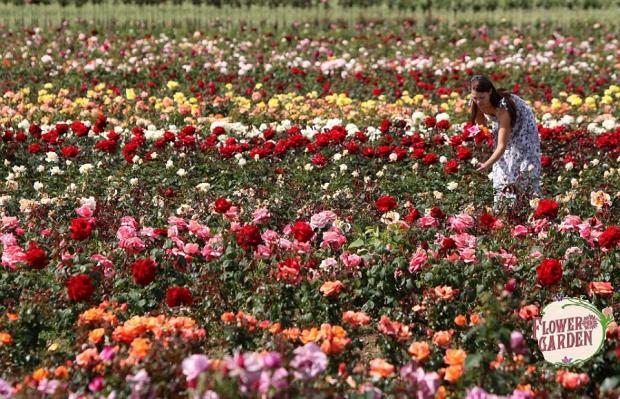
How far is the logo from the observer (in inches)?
114

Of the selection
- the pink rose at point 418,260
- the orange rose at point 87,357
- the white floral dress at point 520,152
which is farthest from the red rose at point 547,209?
the orange rose at point 87,357

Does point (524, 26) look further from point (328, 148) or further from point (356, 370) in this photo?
point (356, 370)

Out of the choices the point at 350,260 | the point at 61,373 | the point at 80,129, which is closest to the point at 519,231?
the point at 350,260

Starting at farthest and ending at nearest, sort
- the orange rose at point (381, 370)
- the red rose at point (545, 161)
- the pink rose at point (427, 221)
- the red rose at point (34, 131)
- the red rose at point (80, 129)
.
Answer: the red rose at point (34, 131)
the red rose at point (80, 129)
the red rose at point (545, 161)
the pink rose at point (427, 221)
the orange rose at point (381, 370)

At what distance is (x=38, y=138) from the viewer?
22.3 feet

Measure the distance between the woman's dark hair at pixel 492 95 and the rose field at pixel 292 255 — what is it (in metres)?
0.38

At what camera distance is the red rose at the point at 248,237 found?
3.84 meters

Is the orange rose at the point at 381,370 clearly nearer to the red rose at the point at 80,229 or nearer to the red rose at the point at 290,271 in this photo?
the red rose at the point at 290,271

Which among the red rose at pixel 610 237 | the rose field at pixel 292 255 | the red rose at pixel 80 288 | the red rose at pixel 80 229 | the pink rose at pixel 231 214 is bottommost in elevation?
the rose field at pixel 292 255

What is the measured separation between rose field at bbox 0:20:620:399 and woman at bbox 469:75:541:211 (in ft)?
0.84

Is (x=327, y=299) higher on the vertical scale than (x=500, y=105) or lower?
lower

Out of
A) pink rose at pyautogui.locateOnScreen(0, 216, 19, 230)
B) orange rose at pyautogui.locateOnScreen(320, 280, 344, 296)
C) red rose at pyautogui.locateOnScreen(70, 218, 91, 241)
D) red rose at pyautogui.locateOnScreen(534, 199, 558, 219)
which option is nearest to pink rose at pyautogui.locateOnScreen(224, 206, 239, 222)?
red rose at pyautogui.locateOnScreen(70, 218, 91, 241)

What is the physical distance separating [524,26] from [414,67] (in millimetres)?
5042

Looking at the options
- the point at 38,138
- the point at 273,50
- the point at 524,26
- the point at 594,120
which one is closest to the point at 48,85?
the point at 38,138
